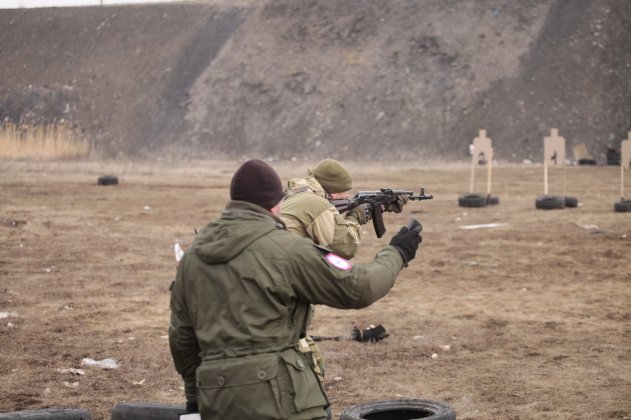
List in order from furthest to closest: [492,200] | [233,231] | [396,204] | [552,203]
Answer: [492,200]
[552,203]
[396,204]
[233,231]

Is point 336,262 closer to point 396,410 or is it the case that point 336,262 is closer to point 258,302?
point 258,302

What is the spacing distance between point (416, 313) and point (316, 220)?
519 centimetres

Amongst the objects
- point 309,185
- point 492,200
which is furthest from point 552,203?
point 309,185

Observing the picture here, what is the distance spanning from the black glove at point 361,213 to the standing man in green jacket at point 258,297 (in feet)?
8.83

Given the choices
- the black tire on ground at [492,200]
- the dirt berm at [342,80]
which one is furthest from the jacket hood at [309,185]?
the dirt berm at [342,80]

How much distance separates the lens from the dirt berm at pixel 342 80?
129 feet

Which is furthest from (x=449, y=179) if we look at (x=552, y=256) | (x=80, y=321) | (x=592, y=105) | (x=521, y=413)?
(x=521, y=413)

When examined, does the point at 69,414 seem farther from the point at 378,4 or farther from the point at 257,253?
the point at 378,4

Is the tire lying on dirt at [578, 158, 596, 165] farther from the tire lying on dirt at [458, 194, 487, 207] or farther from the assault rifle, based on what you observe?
the assault rifle

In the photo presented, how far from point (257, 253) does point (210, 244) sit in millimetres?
179

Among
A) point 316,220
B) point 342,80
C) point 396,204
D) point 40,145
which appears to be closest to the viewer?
point 316,220

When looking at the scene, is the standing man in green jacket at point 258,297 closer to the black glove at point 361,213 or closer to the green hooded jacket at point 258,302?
the green hooded jacket at point 258,302

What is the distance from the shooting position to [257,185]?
3.87m

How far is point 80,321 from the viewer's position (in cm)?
1029
